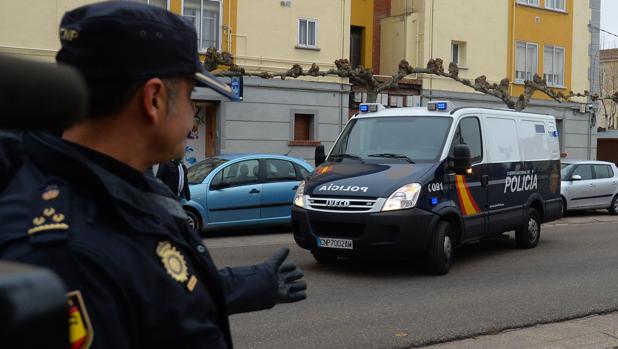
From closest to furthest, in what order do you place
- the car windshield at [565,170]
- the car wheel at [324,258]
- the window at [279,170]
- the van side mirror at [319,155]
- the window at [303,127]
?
1. the car wheel at [324,258]
2. the van side mirror at [319,155]
3. the window at [279,170]
4. the car windshield at [565,170]
5. the window at [303,127]

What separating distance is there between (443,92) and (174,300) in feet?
83.2

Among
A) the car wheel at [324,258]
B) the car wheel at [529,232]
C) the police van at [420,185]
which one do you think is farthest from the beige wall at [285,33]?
the car wheel at [324,258]

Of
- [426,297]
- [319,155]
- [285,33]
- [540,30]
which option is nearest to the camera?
[426,297]

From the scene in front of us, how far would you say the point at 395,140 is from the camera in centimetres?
1005

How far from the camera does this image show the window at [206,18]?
68.9 feet

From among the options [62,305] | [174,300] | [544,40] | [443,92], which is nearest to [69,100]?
[62,305]

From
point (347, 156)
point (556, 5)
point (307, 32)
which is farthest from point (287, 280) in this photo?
point (556, 5)

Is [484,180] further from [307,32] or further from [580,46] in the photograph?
[580,46]

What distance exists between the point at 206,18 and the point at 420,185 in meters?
13.7

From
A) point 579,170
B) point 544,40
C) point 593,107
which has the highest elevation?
point 544,40

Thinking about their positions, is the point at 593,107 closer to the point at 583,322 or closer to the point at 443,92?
the point at 443,92

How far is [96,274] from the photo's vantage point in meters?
1.43

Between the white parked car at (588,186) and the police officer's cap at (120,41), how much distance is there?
17.7 metres

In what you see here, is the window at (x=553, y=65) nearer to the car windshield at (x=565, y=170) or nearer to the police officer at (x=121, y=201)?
the car windshield at (x=565, y=170)
